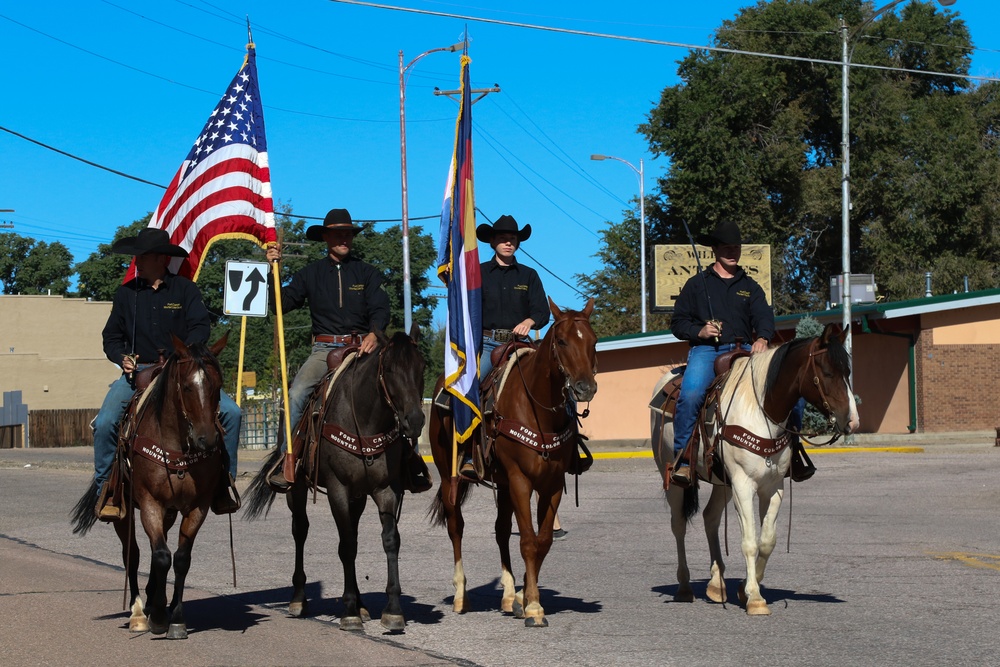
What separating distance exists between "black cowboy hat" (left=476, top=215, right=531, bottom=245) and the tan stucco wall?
67.5 m

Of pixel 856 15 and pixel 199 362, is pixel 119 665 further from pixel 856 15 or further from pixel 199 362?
pixel 856 15

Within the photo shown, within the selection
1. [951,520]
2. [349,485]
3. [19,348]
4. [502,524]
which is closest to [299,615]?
[349,485]

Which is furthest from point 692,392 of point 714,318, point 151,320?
point 151,320

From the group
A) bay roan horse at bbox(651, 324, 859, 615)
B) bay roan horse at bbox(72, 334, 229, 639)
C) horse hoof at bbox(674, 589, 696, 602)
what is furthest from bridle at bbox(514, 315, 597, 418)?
bay roan horse at bbox(72, 334, 229, 639)

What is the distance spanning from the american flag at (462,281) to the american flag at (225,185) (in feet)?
5.33

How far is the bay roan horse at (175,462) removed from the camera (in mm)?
8805

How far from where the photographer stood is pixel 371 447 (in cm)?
968

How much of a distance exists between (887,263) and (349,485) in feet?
168

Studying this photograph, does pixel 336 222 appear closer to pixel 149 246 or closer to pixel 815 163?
pixel 149 246

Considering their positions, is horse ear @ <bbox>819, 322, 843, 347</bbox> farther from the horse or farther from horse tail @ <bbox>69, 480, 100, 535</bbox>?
horse tail @ <bbox>69, 480, 100, 535</bbox>

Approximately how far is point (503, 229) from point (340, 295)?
1610mm

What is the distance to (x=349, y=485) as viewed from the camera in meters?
9.76

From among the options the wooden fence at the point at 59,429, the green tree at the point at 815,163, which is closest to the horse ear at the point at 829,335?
the green tree at the point at 815,163

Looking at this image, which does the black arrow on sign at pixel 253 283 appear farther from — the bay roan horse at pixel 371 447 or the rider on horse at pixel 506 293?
the bay roan horse at pixel 371 447
